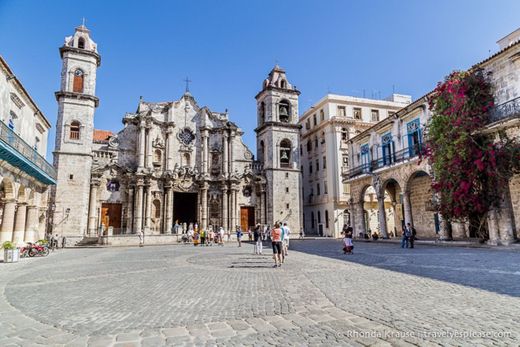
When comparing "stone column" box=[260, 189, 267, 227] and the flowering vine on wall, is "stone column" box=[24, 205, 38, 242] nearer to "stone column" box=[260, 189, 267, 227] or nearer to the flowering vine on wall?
"stone column" box=[260, 189, 267, 227]

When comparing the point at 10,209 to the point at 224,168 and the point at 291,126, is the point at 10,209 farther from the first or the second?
the point at 291,126

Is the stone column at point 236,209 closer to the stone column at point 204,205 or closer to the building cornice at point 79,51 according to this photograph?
the stone column at point 204,205

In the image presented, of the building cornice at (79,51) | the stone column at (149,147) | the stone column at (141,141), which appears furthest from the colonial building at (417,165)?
the building cornice at (79,51)

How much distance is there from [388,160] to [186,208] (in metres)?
22.9

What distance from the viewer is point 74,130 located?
30.4 meters

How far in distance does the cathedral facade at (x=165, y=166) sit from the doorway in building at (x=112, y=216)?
9 cm

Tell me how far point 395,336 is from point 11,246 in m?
16.6

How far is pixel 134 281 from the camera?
8.71m

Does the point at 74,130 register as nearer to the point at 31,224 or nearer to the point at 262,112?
the point at 31,224

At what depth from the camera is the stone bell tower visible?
2808 centimetres

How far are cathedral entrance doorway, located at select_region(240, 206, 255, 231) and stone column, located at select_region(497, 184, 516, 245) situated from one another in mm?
24772

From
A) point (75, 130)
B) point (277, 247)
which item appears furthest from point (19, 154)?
point (75, 130)

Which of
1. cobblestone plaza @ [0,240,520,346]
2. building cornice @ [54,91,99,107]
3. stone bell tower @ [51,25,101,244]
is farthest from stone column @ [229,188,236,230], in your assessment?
cobblestone plaza @ [0,240,520,346]

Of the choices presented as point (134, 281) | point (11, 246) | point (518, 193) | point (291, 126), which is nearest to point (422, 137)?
point (518, 193)
